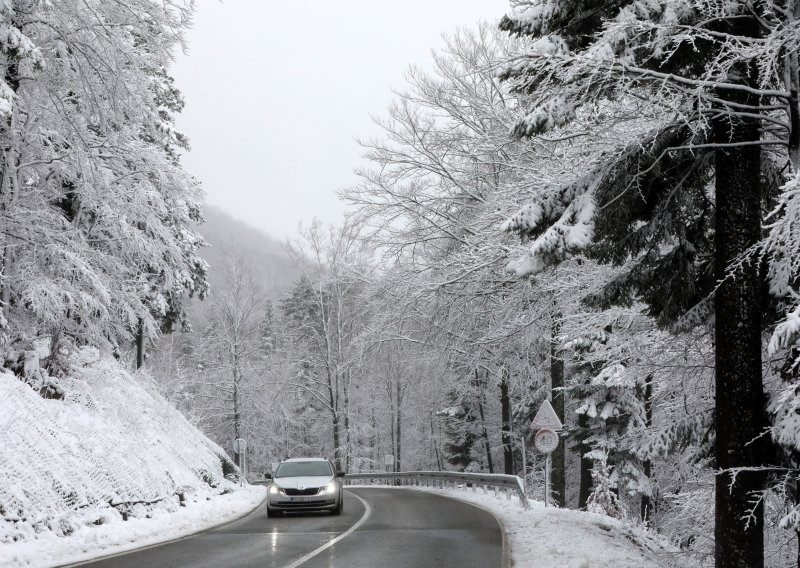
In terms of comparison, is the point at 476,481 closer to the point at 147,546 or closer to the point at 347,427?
the point at 147,546

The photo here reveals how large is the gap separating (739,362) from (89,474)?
39.0 ft

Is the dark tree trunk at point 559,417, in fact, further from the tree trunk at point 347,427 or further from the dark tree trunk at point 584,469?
the tree trunk at point 347,427

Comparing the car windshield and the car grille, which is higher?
the car windshield

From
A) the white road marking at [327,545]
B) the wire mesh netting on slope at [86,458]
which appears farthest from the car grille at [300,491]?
the wire mesh netting on slope at [86,458]

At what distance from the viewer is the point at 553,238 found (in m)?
7.64

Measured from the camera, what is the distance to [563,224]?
776 cm

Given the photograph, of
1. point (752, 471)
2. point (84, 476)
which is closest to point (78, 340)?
point (84, 476)

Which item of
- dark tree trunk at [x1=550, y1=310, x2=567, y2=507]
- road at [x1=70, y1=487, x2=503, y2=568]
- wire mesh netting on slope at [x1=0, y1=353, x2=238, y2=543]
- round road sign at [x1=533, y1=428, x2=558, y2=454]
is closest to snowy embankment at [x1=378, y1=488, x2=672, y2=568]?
road at [x1=70, y1=487, x2=503, y2=568]

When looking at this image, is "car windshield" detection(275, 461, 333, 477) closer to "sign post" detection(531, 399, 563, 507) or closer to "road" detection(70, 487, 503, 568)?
"road" detection(70, 487, 503, 568)

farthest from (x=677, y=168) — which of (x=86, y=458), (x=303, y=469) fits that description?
(x=303, y=469)

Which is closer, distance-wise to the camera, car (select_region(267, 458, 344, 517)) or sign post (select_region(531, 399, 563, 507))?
sign post (select_region(531, 399, 563, 507))

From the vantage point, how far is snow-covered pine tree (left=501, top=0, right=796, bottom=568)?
22.9ft

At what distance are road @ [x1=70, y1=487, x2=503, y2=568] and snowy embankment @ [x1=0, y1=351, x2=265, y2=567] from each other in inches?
45.5

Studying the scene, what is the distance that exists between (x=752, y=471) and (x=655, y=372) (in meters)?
3.21
